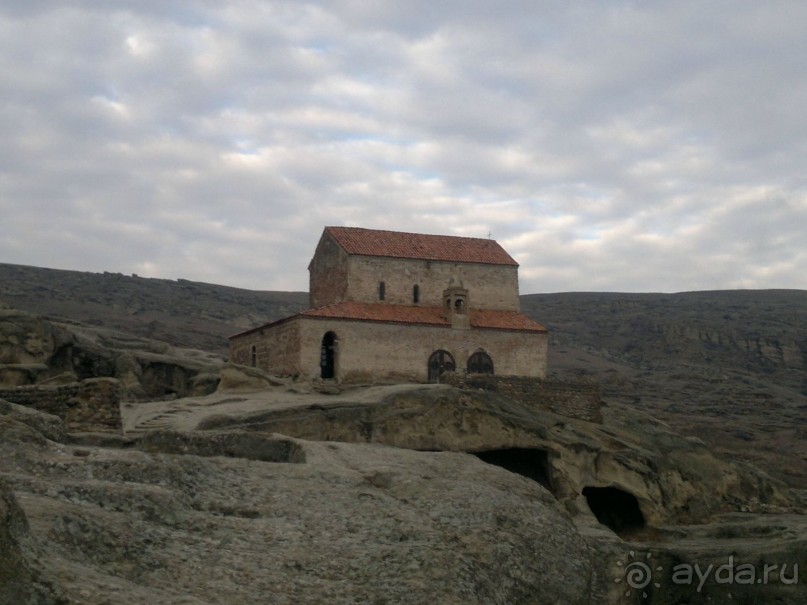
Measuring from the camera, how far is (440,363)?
31.5 m

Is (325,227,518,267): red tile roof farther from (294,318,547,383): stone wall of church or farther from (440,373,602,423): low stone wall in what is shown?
(440,373,602,423): low stone wall

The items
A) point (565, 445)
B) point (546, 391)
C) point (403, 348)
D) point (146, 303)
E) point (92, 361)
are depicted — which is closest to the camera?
point (565, 445)

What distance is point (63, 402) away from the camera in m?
15.1

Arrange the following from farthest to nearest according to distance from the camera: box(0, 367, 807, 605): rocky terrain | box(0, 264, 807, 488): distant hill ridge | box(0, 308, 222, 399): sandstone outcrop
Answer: box(0, 264, 807, 488): distant hill ridge, box(0, 308, 222, 399): sandstone outcrop, box(0, 367, 807, 605): rocky terrain

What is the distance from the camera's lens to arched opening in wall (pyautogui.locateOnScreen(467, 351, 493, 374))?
31781mm

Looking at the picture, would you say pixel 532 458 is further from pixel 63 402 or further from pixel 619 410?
pixel 63 402

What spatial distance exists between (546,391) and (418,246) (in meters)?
8.53

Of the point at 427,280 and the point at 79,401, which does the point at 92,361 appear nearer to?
the point at 427,280

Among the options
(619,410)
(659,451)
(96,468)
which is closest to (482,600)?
(96,468)

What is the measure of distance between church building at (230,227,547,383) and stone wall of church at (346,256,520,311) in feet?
0.11

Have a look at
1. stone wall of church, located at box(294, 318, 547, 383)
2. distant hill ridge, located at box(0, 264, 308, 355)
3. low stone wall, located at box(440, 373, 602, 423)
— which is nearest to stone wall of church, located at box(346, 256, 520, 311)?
stone wall of church, located at box(294, 318, 547, 383)

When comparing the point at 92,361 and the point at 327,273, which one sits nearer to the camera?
the point at 92,361

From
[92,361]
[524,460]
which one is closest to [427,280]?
[524,460]

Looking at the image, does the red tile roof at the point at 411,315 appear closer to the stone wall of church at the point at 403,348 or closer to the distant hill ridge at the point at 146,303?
the stone wall of church at the point at 403,348
